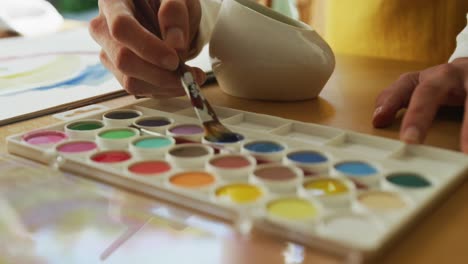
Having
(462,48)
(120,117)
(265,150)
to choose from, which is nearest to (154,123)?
(120,117)

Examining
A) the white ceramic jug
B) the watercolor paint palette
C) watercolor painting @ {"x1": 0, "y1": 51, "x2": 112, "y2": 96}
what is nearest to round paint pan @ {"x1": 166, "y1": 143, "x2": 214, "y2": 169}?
the watercolor paint palette

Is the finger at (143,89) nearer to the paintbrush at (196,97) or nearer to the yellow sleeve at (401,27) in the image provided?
the paintbrush at (196,97)

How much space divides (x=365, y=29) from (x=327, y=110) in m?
0.42

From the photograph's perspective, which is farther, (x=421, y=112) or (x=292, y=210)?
(x=421, y=112)

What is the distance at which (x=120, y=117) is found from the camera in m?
0.65

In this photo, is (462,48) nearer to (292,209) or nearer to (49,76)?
(292,209)

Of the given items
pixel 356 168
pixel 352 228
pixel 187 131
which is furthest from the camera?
pixel 187 131

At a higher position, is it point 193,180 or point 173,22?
point 173,22

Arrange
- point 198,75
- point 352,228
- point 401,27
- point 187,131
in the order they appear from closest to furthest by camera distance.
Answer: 1. point 352,228
2. point 187,131
3. point 198,75
4. point 401,27

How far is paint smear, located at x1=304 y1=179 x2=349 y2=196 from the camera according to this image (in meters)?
0.45

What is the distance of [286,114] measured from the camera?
27.3 inches

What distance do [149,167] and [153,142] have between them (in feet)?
0.22

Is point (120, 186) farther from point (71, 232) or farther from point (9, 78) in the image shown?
point (9, 78)

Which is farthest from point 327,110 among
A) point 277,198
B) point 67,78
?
point 67,78
